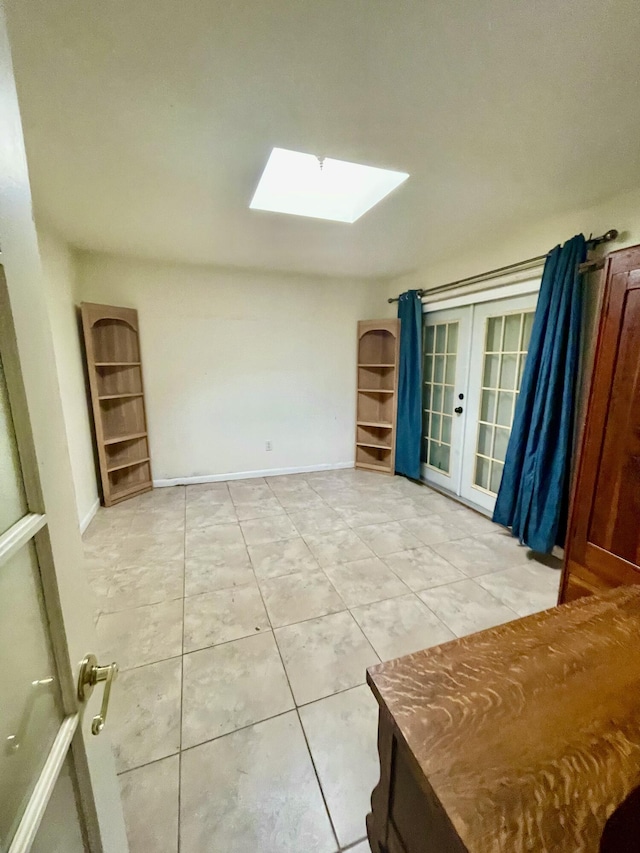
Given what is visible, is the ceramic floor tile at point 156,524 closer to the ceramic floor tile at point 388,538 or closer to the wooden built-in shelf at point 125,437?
the wooden built-in shelf at point 125,437

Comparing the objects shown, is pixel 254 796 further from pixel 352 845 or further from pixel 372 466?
pixel 372 466

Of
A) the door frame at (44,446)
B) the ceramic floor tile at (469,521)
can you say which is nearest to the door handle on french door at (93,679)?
the door frame at (44,446)

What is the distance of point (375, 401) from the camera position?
4.48 metres

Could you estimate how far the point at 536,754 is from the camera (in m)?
0.64

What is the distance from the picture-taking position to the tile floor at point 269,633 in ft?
3.73

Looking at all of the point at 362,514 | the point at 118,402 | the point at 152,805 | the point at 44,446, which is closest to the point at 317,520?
the point at 362,514

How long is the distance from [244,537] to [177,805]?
1725 mm

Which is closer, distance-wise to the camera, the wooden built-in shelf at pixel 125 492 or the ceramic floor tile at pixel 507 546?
the ceramic floor tile at pixel 507 546

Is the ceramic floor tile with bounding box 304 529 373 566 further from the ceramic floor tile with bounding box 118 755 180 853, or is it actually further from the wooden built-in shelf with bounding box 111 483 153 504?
the wooden built-in shelf with bounding box 111 483 153 504

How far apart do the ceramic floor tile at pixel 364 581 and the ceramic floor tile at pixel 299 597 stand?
0.06 meters

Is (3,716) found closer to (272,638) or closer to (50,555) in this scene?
(50,555)

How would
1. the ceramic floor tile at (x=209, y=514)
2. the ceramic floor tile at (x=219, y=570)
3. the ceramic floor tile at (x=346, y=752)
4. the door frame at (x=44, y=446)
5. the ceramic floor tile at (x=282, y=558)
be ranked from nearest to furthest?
1. the door frame at (x=44, y=446)
2. the ceramic floor tile at (x=346, y=752)
3. the ceramic floor tile at (x=219, y=570)
4. the ceramic floor tile at (x=282, y=558)
5. the ceramic floor tile at (x=209, y=514)

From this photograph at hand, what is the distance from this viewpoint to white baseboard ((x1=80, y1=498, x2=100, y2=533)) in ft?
9.45

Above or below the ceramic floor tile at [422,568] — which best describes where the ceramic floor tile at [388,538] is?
above
